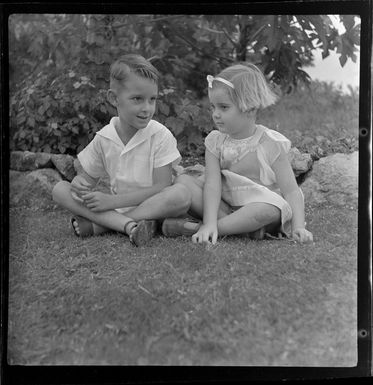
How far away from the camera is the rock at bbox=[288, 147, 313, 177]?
2.48m

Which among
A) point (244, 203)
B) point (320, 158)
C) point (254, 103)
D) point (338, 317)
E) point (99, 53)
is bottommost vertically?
point (338, 317)

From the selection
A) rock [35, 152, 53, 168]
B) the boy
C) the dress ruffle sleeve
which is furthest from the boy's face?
the dress ruffle sleeve

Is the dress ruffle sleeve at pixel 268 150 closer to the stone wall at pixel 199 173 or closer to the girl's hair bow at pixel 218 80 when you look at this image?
the stone wall at pixel 199 173

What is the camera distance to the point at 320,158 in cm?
252

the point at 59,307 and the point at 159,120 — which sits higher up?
the point at 159,120

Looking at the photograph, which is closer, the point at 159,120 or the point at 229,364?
the point at 229,364

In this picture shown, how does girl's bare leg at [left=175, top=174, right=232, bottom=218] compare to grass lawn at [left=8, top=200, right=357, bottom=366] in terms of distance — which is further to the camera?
girl's bare leg at [left=175, top=174, right=232, bottom=218]

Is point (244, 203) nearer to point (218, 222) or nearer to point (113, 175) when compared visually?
point (218, 222)

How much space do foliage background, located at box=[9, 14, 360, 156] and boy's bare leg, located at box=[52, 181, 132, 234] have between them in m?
0.15

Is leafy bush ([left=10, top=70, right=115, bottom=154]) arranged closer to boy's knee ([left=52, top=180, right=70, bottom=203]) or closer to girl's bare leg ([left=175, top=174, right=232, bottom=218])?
boy's knee ([left=52, top=180, right=70, bottom=203])

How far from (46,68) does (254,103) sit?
2.63 ft

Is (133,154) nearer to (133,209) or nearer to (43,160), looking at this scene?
(133,209)

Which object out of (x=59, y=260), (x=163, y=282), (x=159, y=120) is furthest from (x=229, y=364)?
(x=159, y=120)

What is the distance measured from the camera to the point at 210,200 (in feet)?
8.04
